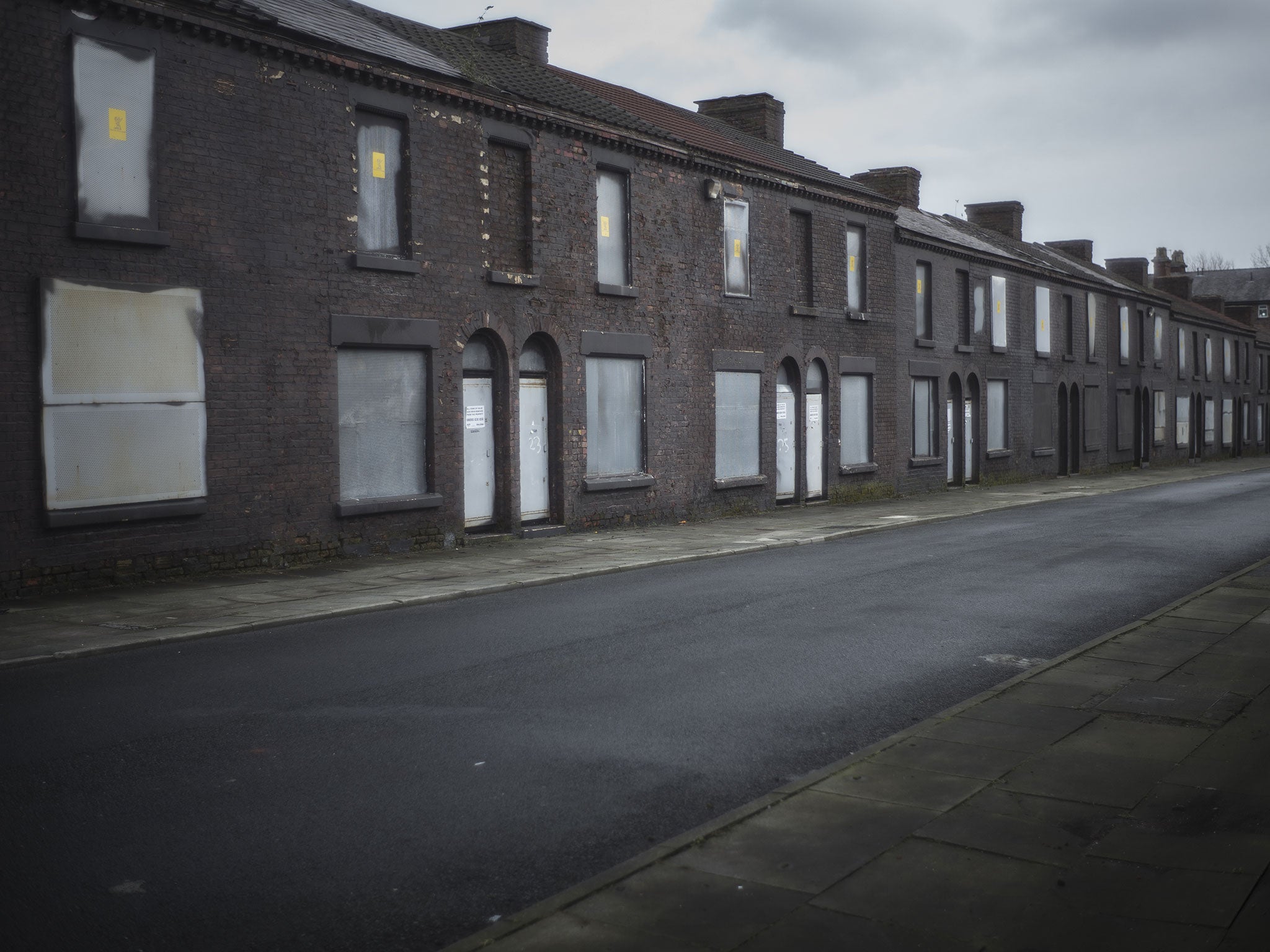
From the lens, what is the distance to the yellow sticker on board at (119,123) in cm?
1316

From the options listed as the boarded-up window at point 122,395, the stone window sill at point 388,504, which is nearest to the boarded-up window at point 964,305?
the stone window sill at point 388,504

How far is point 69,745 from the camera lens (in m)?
6.66

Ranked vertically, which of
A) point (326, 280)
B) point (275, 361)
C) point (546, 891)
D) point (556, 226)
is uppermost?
point (556, 226)

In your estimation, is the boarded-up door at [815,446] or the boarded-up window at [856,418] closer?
the boarded-up door at [815,446]

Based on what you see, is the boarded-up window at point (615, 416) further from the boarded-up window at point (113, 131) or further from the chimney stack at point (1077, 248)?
the chimney stack at point (1077, 248)

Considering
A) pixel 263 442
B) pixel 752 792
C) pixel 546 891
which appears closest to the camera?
pixel 546 891

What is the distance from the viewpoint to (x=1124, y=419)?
46.8 m

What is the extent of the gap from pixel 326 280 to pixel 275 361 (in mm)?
1391

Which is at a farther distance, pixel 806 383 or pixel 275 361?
pixel 806 383

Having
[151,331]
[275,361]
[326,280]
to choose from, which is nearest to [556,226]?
[326,280]

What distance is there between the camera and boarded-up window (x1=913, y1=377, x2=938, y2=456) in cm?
3119

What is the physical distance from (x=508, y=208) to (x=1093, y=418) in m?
30.8

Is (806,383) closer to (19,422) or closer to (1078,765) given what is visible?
(19,422)

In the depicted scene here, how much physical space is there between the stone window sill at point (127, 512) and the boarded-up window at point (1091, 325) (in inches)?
1406
